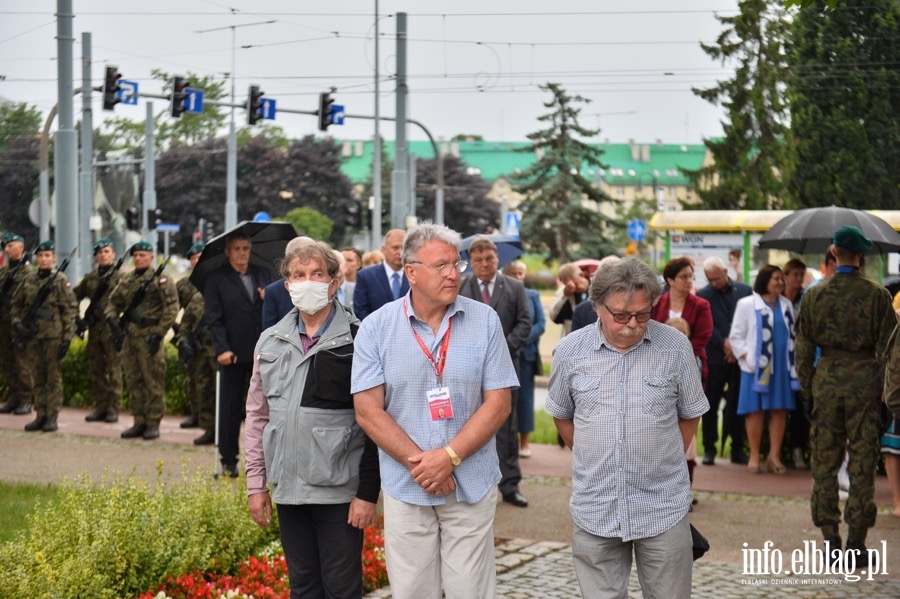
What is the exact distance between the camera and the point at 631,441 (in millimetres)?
4918

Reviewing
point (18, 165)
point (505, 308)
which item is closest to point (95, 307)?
point (505, 308)

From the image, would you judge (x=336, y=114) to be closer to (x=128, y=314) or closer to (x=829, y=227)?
(x=128, y=314)

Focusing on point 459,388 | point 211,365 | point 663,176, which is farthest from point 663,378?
point 663,176

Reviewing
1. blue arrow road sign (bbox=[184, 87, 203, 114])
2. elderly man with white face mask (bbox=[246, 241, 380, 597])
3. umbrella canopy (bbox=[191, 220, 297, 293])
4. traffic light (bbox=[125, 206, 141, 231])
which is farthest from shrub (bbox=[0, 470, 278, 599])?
traffic light (bbox=[125, 206, 141, 231])

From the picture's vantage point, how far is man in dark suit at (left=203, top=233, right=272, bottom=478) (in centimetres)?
1052

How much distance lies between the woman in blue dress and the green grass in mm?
5873

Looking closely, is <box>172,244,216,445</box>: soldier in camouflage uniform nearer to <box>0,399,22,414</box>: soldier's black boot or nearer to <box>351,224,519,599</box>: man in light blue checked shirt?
<box>0,399,22,414</box>: soldier's black boot

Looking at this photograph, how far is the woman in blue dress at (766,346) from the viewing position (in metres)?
11.5

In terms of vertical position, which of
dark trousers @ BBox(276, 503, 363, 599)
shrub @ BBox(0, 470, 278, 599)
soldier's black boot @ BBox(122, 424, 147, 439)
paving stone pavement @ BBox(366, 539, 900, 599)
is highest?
dark trousers @ BBox(276, 503, 363, 599)

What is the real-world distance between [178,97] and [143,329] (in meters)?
17.5

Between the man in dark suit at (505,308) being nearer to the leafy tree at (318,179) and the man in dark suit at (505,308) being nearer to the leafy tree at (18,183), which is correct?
the leafy tree at (18,183)

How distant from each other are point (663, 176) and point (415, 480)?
129666 mm

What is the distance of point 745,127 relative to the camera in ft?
142

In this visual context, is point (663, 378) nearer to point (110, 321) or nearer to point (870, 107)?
point (110, 321)
